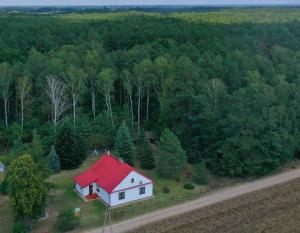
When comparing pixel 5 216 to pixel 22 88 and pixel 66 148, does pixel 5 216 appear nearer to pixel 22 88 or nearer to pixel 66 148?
pixel 66 148

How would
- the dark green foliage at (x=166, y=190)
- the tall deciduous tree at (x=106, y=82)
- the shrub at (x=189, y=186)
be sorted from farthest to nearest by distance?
the tall deciduous tree at (x=106, y=82) → the shrub at (x=189, y=186) → the dark green foliage at (x=166, y=190)

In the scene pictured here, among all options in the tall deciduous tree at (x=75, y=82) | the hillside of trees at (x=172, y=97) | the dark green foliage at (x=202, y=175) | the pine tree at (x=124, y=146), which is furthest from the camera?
the tall deciduous tree at (x=75, y=82)

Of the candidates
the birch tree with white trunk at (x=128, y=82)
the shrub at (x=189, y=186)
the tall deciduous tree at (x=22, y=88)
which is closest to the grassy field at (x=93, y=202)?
the shrub at (x=189, y=186)

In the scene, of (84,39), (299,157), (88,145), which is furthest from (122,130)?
(84,39)

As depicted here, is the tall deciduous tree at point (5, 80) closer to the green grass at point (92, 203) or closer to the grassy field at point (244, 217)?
the green grass at point (92, 203)

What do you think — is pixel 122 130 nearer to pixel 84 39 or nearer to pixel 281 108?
pixel 281 108

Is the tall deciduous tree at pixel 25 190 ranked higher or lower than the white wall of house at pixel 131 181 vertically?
higher

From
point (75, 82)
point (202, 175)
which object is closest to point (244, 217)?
point (202, 175)

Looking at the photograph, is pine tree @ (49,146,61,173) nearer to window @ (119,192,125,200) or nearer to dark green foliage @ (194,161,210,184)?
window @ (119,192,125,200)
